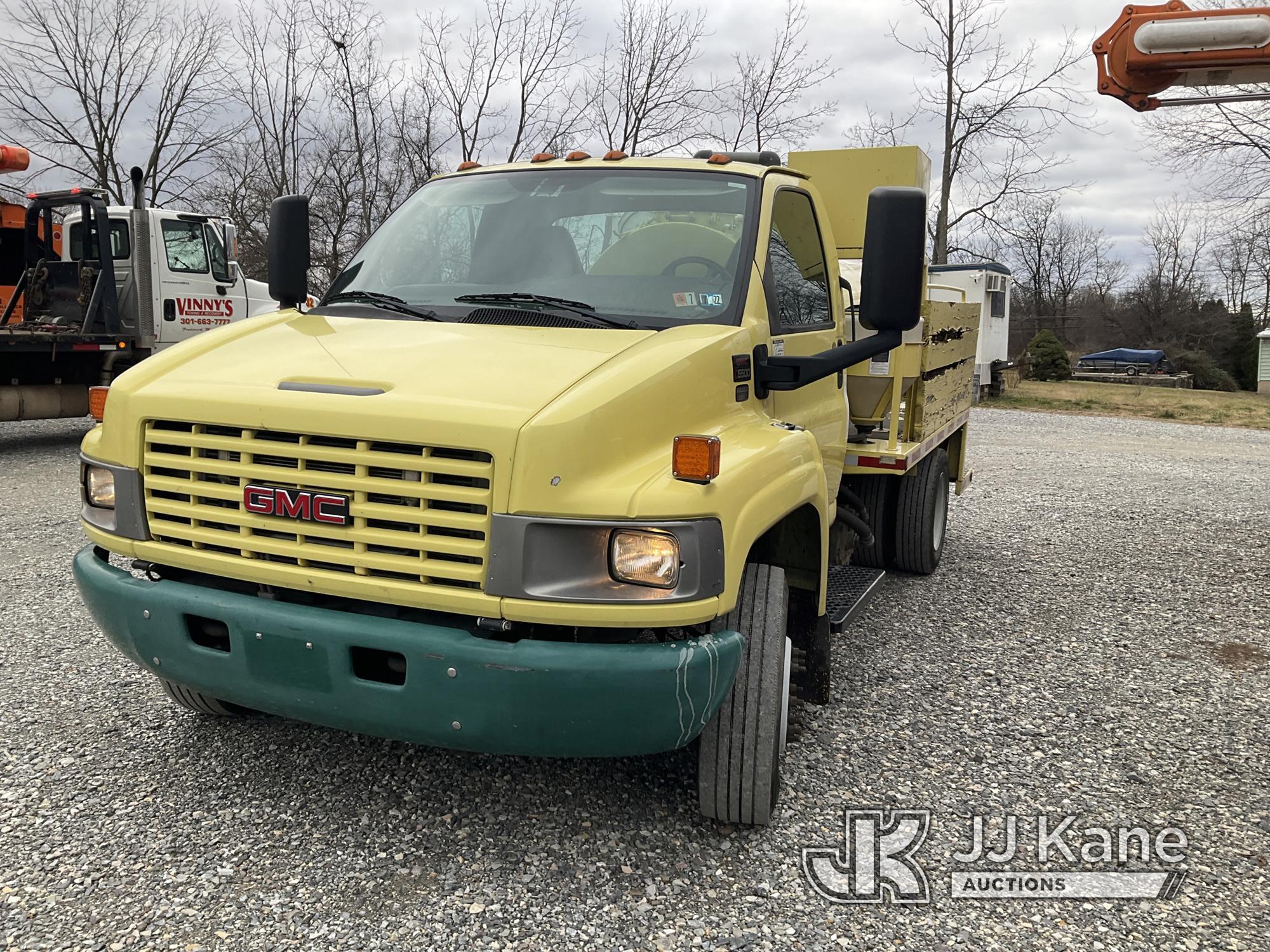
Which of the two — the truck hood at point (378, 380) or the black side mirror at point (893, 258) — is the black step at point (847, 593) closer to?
the black side mirror at point (893, 258)

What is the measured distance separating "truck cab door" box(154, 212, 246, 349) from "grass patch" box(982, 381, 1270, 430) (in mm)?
17807

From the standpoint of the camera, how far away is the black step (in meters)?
4.56

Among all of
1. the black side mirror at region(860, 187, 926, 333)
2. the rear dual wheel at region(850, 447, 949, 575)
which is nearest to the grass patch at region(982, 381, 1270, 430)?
the rear dual wheel at region(850, 447, 949, 575)

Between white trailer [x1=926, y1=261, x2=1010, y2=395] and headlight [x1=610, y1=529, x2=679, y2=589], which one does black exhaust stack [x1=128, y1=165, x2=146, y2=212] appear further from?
white trailer [x1=926, y1=261, x2=1010, y2=395]

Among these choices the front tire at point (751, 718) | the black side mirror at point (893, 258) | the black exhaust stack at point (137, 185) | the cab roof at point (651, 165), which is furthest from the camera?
the black exhaust stack at point (137, 185)

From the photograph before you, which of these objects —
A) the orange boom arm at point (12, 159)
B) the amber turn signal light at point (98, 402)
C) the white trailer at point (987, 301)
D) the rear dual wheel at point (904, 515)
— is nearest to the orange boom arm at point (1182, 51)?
the rear dual wheel at point (904, 515)

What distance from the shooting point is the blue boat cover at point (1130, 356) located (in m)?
48.6

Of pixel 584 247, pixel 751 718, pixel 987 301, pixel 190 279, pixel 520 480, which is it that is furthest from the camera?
pixel 987 301

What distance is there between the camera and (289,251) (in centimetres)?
436

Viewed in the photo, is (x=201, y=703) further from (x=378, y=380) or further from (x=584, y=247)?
(x=584, y=247)

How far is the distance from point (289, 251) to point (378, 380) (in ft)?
5.36

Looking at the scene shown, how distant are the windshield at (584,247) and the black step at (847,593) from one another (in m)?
1.51

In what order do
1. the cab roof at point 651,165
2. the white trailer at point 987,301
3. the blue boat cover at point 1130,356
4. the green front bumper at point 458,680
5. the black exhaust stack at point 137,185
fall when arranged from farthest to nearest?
the blue boat cover at point 1130,356 < the white trailer at point 987,301 < the black exhaust stack at point 137,185 < the cab roof at point 651,165 < the green front bumper at point 458,680

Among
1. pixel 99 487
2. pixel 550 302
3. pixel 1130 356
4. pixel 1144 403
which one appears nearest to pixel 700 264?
pixel 550 302
